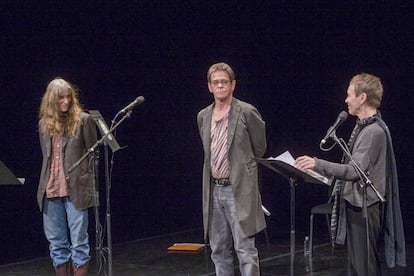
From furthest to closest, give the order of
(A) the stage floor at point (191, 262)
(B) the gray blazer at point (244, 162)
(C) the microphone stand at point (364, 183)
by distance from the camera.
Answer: (A) the stage floor at point (191, 262) → (B) the gray blazer at point (244, 162) → (C) the microphone stand at point (364, 183)

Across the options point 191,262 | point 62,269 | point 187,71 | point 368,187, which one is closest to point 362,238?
point 368,187

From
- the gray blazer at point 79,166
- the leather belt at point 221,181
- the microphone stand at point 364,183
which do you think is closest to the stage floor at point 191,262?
the gray blazer at point 79,166

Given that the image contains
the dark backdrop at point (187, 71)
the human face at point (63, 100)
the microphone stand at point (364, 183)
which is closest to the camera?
the microphone stand at point (364, 183)

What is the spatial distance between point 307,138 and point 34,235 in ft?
10.4

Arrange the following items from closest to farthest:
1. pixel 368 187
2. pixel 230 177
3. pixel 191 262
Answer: pixel 368 187 → pixel 230 177 → pixel 191 262

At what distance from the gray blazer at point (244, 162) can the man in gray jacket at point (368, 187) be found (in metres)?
0.48

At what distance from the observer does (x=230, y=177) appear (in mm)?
4176

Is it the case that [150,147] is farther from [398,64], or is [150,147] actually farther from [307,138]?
[398,64]

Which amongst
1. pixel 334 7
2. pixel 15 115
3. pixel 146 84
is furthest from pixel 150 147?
pixel 334 7

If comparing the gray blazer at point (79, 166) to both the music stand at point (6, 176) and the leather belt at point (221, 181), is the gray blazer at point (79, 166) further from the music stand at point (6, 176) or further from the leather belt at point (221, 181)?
the leather belt at point (221, 181)

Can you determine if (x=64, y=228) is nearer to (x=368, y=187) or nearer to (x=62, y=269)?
(x=62, y=269)

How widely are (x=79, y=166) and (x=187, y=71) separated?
420cm

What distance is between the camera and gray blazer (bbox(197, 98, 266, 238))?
4168mm

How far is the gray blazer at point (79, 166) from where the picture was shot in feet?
15.0
